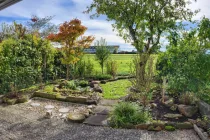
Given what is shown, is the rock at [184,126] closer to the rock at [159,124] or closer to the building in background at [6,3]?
the rock at [159,124]

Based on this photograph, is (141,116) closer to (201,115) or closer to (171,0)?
(201,115)

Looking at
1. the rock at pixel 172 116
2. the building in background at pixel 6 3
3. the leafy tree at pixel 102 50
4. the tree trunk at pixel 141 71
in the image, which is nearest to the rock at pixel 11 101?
the building in background at pixel 6 3

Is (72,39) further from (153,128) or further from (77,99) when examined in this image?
(153,128)

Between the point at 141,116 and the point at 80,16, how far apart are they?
5438 mm

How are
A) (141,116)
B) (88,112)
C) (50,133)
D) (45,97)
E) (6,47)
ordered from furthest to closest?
(6,47)
(45,97)
(88,112)
(141,116)
(50,133)

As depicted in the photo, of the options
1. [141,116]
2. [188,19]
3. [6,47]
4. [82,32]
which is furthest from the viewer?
[82,32]

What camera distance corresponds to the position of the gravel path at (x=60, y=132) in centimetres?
381

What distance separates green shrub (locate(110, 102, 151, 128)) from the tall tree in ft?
14.8

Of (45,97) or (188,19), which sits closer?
(45,97)

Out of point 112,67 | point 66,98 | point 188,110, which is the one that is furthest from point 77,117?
point 112,67

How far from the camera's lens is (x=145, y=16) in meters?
7.41

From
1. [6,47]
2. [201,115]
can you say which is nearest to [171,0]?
[201,115]

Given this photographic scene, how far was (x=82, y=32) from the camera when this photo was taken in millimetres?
8430

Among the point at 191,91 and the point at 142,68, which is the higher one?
the point at 142,68
